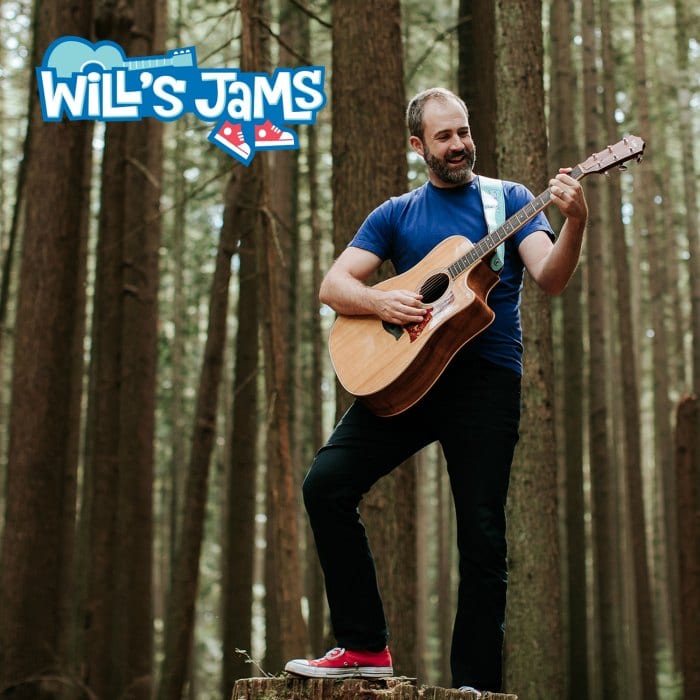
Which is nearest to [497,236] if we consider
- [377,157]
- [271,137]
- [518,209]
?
[518,209]

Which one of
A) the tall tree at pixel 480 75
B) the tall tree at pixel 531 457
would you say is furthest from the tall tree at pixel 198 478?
the tall tree at pixel 531 457

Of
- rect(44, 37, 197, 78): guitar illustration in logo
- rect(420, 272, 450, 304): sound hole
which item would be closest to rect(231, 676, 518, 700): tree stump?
rect(420, 272, 450, 304): sound hole

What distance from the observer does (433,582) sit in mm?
36875

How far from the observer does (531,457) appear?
7293 millimetres

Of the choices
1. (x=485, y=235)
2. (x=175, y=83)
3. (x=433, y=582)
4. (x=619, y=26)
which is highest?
(x=619, y=26)

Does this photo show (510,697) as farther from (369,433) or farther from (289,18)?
(289,18)

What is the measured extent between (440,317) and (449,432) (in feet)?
1.39

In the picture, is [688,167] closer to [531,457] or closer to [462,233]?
[531,457]

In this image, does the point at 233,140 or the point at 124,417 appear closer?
the point at 233,140

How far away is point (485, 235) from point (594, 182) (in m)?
11.2

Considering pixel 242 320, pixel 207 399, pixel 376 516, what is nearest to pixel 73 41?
pixel 207 399

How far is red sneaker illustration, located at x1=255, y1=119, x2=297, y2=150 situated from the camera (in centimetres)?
839

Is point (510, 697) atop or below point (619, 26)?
below

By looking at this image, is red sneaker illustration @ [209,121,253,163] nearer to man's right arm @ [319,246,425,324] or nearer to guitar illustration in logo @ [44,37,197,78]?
guitar illustration in logo @ [44,37,197,78]
